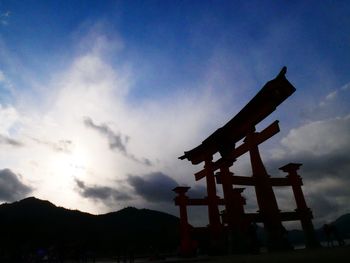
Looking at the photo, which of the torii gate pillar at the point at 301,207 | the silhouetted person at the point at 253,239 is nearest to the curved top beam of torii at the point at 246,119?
the torii gate pillar at the point at 301,207

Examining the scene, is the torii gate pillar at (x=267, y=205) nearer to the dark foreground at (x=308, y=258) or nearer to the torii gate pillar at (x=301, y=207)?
the dark foreground at (x=308, y=258)

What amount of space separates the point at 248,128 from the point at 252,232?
4.49 m

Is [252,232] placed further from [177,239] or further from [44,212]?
[44,212]

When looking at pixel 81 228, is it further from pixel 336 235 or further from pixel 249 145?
pixel 249 145

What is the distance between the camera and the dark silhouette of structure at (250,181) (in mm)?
9500

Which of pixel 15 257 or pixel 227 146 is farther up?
pixel 227 146

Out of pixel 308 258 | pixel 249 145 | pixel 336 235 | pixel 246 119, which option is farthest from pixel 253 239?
pixel 308 258

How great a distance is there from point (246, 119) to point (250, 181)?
263 cm

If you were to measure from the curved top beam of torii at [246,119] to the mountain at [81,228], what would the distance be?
1817 cm

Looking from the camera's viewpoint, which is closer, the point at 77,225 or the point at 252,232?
the point at 252,232

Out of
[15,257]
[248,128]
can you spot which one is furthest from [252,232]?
[15,257]

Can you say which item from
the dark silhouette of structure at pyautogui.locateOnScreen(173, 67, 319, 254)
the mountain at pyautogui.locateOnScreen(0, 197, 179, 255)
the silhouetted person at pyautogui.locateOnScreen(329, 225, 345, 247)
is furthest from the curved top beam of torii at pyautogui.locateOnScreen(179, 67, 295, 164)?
the mountain at pyautogui.locateOnScreen(0, 197, 179, 255)

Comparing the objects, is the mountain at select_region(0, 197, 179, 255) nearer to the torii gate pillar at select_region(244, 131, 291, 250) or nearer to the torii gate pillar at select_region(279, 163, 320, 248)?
the torii gate pillar at select_region(279, 163, 320, 248)

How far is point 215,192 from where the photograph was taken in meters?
14.0
